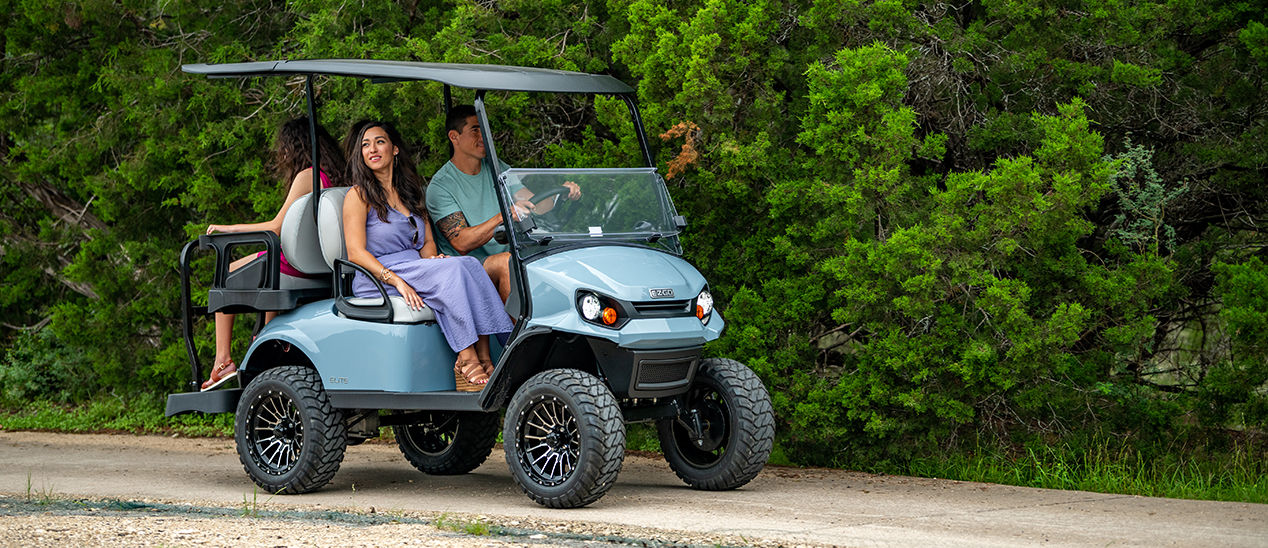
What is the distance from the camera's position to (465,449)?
345 inches

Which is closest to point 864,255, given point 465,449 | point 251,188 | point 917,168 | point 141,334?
point 917,168

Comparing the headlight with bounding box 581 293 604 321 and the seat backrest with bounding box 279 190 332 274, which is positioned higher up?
the seat backrest with bounding box 279 190 332 274

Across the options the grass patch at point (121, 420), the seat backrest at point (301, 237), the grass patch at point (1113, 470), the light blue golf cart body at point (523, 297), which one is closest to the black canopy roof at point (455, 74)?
the light blue golf cart body at point (523, 297)

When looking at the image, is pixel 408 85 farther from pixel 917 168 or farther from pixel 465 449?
pixel 917 168

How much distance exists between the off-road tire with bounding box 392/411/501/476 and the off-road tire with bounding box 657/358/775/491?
146 cm

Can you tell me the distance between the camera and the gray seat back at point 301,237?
7879 mm

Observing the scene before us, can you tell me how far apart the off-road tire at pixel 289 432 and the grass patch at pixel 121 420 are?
3.82m

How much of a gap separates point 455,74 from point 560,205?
91cm

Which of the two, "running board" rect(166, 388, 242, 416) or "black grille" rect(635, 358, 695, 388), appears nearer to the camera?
"black grille" rect(635, 358, 695, 388)

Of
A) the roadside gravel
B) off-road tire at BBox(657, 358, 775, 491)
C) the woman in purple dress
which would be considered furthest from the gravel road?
the woman in purple dress

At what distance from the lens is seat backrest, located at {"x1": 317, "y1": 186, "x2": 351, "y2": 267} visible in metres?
7.65

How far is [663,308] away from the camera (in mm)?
7004

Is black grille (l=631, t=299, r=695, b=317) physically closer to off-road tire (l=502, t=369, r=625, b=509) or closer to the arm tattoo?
off-road tire (l=502, t=369, r=625, b=509)

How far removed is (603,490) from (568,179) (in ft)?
5.76
